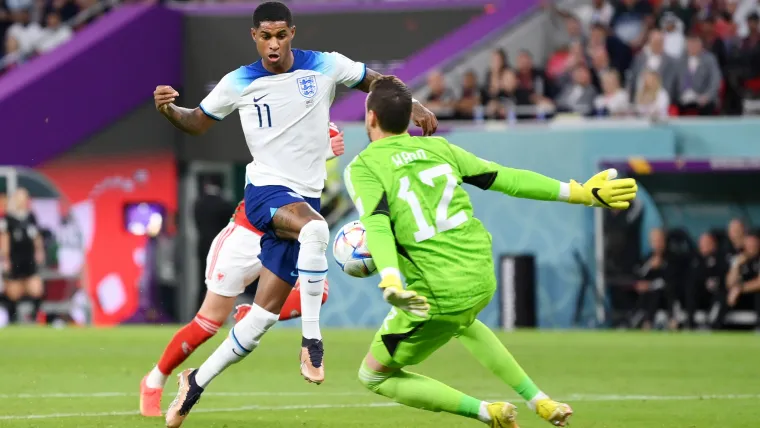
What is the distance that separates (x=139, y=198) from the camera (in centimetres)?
2416

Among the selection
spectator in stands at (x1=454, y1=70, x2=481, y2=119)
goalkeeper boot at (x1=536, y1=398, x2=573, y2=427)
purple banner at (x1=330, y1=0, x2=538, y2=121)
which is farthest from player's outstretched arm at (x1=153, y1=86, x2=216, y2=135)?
purple banner at (x1=330, y1=0, x2=538, y2=121)

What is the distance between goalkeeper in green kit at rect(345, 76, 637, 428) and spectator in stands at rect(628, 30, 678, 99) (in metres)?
12.6

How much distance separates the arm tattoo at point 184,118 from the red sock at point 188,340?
1188 millimetres

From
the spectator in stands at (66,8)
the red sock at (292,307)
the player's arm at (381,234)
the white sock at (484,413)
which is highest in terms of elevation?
the spectator in stands at (66,8)

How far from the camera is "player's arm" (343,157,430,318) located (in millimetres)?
6039

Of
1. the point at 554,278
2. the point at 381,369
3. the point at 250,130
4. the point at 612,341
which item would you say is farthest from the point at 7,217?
the point at 381,369

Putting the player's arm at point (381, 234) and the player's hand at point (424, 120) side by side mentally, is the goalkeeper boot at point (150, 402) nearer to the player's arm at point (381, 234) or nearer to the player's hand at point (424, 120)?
the player's hand at point (424, 120)

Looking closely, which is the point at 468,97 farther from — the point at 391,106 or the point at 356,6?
the point at 391,106

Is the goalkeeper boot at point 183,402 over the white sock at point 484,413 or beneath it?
beneath

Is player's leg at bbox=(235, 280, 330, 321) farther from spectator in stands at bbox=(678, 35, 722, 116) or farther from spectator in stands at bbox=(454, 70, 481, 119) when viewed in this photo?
spectator in stands at bbox=(678, 35, 722, 116)

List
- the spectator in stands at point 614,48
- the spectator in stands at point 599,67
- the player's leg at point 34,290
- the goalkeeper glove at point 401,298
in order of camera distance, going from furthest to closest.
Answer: the player's leg at point 34,290 → the spectator in stands at point 614,48 → the spectator in stands at point 599,67 → the goalkeeper glove at point 401,298

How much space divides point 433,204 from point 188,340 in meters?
2.43

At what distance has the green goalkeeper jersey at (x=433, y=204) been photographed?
653 cm

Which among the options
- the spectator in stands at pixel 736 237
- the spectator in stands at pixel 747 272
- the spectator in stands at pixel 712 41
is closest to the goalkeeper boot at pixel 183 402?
the spectator in stands at pixel 747 272
